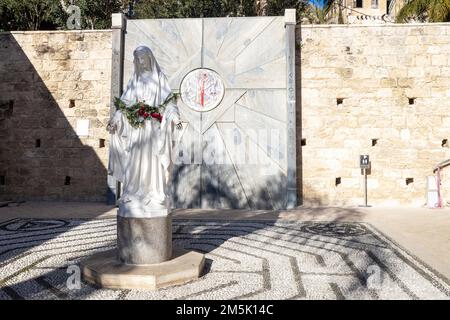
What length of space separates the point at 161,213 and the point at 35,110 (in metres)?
8.17

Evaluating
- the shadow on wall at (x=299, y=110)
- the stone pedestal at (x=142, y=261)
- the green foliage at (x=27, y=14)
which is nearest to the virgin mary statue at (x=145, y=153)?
the stone pedestal at (x=142, y=261)

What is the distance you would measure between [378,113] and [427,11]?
6.10 meters

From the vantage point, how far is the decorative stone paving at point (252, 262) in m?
3.48

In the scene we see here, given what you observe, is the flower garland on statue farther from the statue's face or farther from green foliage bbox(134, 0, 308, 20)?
green foliage bbox(134, 0, 308, 20)

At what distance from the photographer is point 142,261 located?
390cm

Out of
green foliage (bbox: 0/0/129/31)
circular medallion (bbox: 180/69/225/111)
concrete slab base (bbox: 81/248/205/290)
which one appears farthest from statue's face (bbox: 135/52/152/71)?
green foliage (bbox: 0/0/129/31)

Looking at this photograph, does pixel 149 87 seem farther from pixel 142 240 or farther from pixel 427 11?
pixel 427 11

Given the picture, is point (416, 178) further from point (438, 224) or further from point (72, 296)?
point (72, 296)

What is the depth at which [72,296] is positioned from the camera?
334cm

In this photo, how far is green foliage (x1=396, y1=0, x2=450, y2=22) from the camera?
12125mm

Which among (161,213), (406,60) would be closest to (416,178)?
(406,60)

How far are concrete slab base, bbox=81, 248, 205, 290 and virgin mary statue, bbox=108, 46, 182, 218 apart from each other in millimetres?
533

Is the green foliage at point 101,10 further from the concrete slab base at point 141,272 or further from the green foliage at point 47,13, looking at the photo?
the concrete slab base at point 141,272

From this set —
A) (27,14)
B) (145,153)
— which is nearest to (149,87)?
(145,153)
